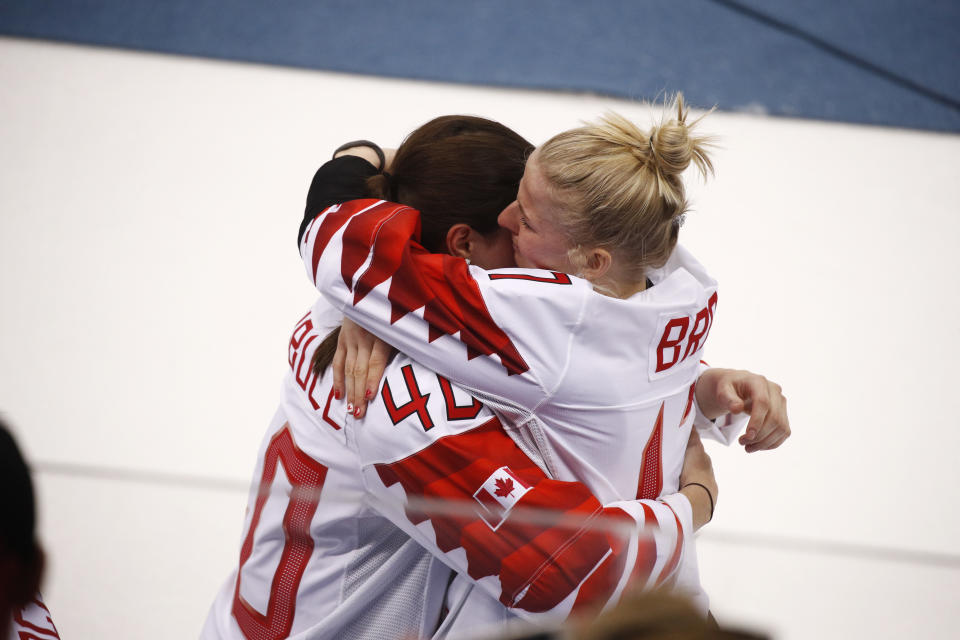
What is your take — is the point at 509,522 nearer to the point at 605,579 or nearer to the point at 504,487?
the point at 504,487

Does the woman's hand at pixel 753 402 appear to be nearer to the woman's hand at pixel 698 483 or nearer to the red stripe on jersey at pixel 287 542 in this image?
the woman's hand at pixel 698 483

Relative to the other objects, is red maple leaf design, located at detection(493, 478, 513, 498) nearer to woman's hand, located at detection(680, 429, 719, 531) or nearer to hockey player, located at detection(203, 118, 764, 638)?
hockey player, located at detection(203, 118, 764, 638)

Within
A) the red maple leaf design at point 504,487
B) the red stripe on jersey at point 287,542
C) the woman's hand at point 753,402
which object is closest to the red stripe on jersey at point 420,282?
the red maple leaf design at point 504,487

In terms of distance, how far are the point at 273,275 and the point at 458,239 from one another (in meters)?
1.78

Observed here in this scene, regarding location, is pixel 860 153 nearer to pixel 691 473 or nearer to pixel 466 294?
pixel 691 473

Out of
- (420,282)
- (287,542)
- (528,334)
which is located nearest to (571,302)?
(528,334)

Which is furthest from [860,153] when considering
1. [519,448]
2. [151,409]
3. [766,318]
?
[519,448]

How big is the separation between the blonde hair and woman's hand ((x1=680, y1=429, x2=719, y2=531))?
0.26 m

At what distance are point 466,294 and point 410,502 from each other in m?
0.22

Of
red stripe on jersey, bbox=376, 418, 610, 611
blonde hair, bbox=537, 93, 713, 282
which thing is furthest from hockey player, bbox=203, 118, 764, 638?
blonde hair, bbox=537, 93, 713, 282

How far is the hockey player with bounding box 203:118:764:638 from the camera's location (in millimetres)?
870

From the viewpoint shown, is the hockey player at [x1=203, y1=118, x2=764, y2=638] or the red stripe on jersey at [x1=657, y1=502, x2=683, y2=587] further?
the hockey player at [x1=203, y1=118, x2=764, y2=638]

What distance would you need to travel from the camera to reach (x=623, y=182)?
101cm

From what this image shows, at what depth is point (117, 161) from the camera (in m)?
3.18
